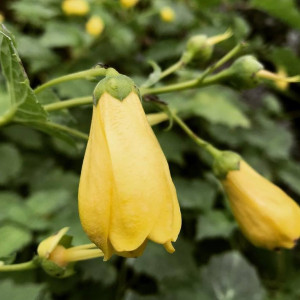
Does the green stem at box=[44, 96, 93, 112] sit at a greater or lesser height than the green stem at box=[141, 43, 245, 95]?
lesser

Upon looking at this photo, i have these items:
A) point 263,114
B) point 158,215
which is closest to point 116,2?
point 263,114

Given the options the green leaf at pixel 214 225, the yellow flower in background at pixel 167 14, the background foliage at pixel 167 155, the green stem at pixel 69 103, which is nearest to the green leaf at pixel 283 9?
the background foliage at pixel 167 155

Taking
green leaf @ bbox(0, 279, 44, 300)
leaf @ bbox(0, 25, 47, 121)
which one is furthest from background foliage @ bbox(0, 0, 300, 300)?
leaf @ bbox(0, 25, 47, 121)

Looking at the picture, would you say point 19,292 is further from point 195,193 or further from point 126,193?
point 195,193

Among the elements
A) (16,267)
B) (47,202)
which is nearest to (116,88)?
(16,267)

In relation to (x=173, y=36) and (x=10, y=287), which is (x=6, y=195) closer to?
(x=10, y=287)

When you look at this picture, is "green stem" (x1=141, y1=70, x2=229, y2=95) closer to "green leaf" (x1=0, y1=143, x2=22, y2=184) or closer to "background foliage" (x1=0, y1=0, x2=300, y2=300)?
"background foliage" (x1=0, y1=0, x2=300, y2=300)

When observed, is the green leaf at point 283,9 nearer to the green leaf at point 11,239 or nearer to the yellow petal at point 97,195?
the green leaf at point 11,239
